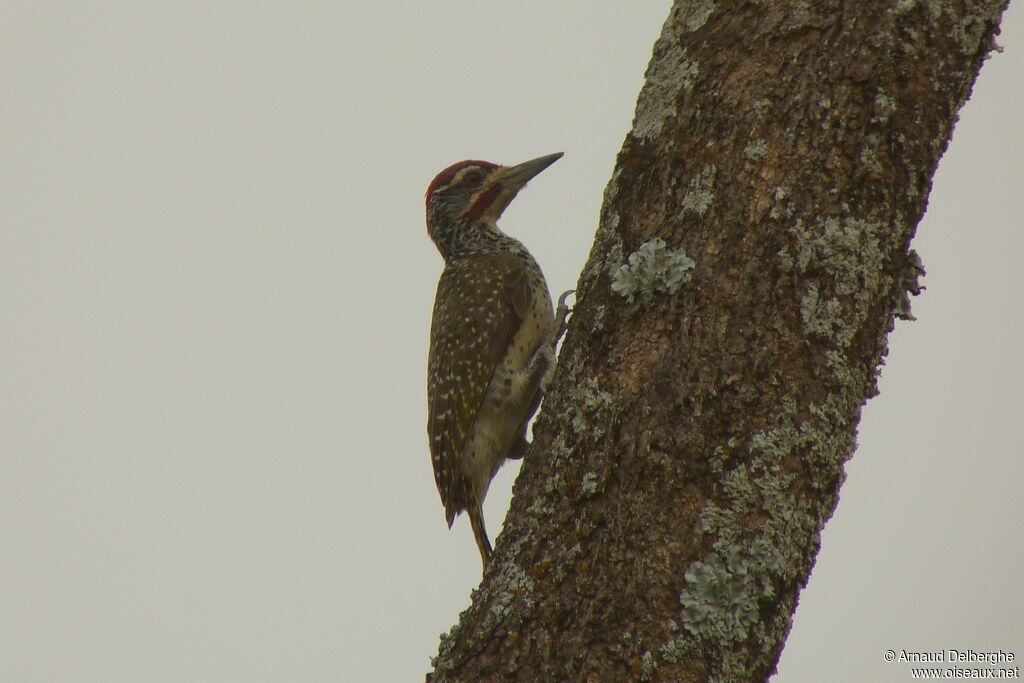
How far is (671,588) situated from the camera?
222 cm

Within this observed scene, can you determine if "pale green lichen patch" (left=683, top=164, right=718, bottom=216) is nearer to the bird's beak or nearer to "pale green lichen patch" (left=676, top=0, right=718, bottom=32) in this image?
"pale green lichen patch" (left=676, top=0, right=718, bottom=32)

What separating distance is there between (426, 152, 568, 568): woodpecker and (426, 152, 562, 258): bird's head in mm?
589

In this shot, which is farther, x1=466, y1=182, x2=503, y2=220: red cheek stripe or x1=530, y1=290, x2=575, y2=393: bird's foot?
x1=466, y1=182, x2=503, y2=220: red cheek stripe

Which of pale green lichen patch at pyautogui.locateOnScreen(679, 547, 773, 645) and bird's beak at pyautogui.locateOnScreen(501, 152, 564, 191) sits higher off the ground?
bird's beak at pyautogui.locateOnScreen(501, 152, 564, 191)

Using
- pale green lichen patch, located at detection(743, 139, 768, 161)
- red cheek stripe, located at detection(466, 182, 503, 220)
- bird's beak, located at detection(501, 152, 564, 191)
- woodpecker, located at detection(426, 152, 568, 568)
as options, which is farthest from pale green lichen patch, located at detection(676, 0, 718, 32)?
red cheek stripe, located at detection(466, 182, 503, 220)

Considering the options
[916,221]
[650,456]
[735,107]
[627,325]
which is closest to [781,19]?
[735,107]

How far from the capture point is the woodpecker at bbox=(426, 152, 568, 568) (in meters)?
5.29

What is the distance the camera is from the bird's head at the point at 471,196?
20.8 feet

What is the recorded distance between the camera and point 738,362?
7.60 feet

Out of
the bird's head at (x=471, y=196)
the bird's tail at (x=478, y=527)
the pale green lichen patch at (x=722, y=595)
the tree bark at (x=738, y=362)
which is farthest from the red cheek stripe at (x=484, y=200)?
the pale green lichen patch at (x=722, y=595)

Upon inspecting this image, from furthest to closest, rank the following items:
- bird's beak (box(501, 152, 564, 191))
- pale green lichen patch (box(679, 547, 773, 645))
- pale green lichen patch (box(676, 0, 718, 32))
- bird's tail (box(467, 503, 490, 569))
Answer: bird's beak (box(501, 152, 564, 191)) → bird's tail (box(467, 503, 490, 569)) → pale green lichen patch (box(676, 0, 718, 32)) → pale green lichen patch (box(679, 547, 773, 645))

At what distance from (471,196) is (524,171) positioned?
40 centimetres

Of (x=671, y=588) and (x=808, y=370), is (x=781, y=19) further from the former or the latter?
(x=671, y=588)

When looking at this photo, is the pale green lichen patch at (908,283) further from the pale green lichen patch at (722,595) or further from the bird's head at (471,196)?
the bird's head at (471,196)
